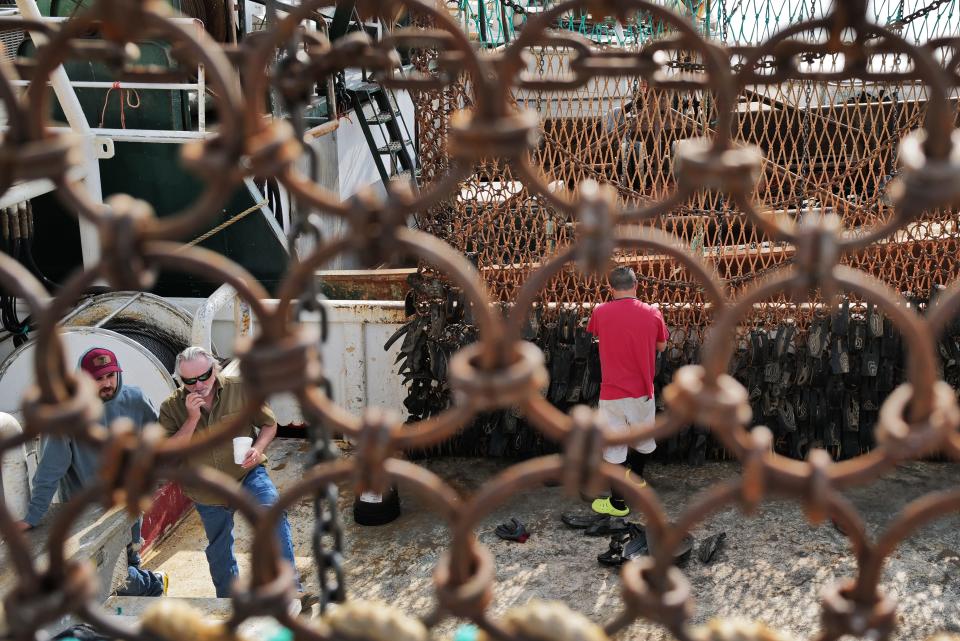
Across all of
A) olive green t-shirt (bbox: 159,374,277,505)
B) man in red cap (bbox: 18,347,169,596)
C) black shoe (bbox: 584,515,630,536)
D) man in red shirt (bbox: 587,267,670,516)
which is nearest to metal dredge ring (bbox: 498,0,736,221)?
olive green t-shirt (bbox: 159,374,277,505)

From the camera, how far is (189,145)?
1.38m

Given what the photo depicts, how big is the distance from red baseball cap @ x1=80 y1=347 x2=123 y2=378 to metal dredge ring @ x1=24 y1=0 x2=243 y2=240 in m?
3.10

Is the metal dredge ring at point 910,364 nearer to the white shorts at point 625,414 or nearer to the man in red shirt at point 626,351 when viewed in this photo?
the man in red shirt at point 626,351

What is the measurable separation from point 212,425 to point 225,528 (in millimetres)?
525

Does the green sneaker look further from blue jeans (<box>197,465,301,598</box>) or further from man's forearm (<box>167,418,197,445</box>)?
man's forearm (<box>167,418,197,445</box>)

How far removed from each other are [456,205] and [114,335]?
2310mm

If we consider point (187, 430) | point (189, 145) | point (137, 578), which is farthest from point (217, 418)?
point (189, 145)

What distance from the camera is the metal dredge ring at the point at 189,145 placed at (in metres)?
1.34

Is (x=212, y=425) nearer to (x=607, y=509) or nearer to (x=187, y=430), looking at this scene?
(x=187, y=430)

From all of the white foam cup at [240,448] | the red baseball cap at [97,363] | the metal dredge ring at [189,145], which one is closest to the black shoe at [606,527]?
the white foam cup at [240,448]

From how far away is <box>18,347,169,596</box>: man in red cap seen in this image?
4062 millimetres

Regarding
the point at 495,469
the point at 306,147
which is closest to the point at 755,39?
the point at 495,469

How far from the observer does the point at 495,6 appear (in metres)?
5.69

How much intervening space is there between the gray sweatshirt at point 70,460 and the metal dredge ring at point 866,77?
336cm
